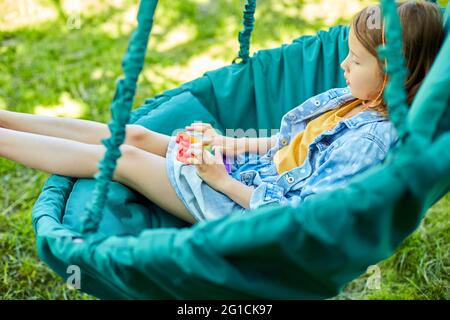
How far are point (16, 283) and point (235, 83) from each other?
90 cm

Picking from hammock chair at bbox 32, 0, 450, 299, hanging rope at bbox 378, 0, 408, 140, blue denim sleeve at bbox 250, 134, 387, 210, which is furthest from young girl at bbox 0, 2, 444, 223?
hanging rope at bbox 378, 0, 408, 140

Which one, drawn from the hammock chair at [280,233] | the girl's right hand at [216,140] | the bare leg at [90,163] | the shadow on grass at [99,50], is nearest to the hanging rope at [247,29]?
the girl's right hand at [216,140]

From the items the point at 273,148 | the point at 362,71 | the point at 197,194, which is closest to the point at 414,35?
the point at 362,71

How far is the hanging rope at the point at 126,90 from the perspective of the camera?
111cm

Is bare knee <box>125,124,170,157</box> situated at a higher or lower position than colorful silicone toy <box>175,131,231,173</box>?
lower

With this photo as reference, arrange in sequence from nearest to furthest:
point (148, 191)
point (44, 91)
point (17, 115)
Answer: point (148, 191) → point (17, 115) → point (44, 91)

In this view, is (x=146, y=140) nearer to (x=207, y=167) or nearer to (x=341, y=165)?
(x=207, y=167)

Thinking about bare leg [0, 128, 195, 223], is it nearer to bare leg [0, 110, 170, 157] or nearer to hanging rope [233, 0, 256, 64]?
bare leg [0, 110, 170, 157]

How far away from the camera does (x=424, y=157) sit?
1.02m

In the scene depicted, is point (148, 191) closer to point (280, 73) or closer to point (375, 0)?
point (280, 73)

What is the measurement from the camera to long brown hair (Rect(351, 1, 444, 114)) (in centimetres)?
139

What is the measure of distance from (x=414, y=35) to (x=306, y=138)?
368mm

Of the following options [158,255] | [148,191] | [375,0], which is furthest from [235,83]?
[375,0]

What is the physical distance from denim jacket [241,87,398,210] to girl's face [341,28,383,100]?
0.06 m
